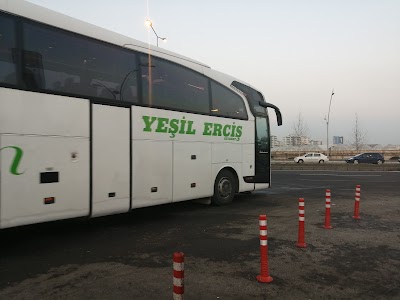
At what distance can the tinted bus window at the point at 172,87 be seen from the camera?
8.52 metres

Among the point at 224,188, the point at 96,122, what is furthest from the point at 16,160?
the point at 224,188

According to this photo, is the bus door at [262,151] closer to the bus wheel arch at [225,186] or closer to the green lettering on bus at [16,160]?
the bus wheel arch at [225,186]

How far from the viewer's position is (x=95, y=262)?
5645 mm

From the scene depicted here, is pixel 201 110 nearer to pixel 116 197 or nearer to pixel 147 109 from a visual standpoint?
pixel 147 109

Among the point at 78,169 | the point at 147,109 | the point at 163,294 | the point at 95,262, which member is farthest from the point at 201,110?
the point at 163,294

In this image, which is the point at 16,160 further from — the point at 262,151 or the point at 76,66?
the point at 262,151

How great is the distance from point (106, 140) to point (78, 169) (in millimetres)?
894

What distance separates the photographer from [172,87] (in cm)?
918

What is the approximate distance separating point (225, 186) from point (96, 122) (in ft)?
17.4

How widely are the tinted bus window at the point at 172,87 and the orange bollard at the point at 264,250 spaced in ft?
15.7

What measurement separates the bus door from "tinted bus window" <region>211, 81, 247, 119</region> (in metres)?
1.01

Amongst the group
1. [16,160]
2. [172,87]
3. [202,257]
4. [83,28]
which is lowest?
[202,257]

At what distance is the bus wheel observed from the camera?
11.0m

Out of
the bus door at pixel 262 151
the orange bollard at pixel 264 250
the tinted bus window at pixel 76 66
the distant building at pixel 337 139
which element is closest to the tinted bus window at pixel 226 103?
the bus door at pixel 262 151
